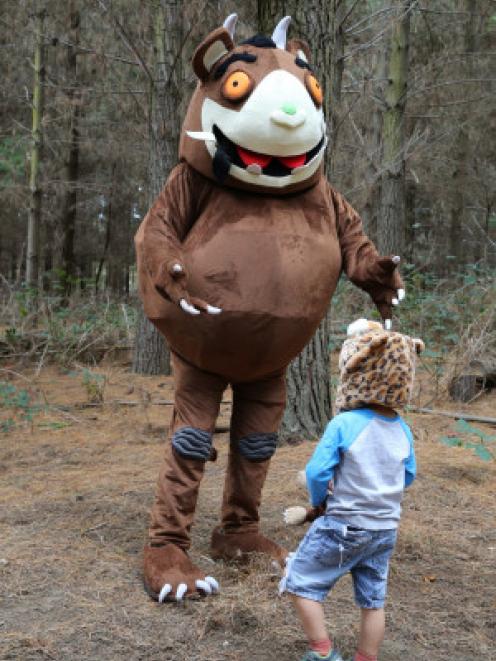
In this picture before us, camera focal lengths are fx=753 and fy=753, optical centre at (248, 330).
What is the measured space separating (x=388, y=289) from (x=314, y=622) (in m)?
1.42

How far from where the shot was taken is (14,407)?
696cm

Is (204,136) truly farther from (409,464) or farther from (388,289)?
(409,464)

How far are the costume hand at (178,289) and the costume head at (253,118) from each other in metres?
0.49

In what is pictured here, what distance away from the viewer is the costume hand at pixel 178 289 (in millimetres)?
2816

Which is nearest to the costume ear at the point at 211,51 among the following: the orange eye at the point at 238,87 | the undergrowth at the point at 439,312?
the orange eye at the point at 238,87

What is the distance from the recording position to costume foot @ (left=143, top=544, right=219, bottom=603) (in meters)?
2.93

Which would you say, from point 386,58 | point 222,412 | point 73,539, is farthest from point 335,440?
point 386,58

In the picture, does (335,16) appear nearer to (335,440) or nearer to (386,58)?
(335,440)

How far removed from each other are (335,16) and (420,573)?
140 inches

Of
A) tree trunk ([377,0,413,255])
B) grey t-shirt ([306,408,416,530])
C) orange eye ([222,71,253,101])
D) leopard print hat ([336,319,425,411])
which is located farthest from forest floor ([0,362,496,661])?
tree trunk ([377,0,413,255])

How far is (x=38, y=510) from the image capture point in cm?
413

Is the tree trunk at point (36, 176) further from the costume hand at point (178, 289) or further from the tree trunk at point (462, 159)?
the costume hand at point (178, 289)

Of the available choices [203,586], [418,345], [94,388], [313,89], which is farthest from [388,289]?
[94,388]

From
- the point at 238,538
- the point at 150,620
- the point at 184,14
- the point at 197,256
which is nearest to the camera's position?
the point at 150,620
